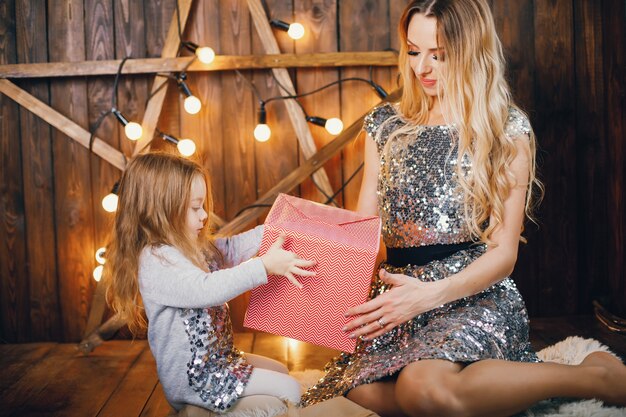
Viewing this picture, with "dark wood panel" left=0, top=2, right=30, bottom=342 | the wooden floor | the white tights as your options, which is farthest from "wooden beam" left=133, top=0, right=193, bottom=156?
the white tights

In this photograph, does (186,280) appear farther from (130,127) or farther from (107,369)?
(130,127)

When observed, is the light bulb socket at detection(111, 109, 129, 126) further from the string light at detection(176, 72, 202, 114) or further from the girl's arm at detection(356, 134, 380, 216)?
the girl's arm at detection(356, 134, 380, 216)

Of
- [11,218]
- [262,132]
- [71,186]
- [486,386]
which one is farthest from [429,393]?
[11,218]

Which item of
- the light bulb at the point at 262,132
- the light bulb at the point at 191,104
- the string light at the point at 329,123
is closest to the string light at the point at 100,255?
the light bulb at the point at 191,104

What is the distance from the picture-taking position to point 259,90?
101 inches

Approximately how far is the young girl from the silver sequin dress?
8.9 inches

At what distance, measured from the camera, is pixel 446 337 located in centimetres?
149

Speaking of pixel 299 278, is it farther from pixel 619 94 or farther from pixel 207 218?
pixel 619 94

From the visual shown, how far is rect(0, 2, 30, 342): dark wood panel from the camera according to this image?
252 cm

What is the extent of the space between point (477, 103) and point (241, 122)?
1161 mm

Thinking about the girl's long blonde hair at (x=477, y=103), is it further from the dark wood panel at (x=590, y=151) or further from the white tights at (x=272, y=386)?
the dark wood panel at (x=590, y=151)

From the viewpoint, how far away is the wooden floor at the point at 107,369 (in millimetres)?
1888

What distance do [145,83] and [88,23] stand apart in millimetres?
320

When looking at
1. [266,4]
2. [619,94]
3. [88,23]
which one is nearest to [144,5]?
[88,23]
